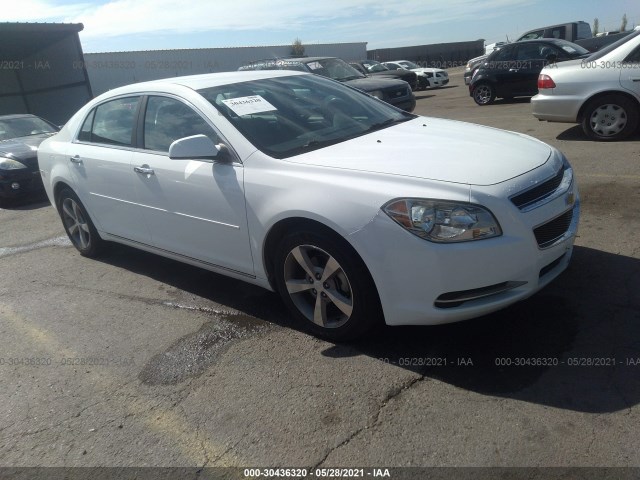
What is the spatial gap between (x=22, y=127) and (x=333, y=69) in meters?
6.41

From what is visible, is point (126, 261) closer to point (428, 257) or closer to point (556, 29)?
point (428, 257)

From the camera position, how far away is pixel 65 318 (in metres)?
4.40

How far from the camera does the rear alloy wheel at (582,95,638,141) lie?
308 inches

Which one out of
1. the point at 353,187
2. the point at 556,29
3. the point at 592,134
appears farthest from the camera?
the point at 556,29

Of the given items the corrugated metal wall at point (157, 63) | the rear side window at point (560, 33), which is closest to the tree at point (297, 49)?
the corrugated metal wall at point (157, 63)

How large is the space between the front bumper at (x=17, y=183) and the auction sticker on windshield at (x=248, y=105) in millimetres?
6046

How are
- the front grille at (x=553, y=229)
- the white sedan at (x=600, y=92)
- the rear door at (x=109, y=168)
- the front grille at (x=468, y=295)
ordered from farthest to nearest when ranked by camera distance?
1. the white sedan at (x=600, y=92)
2. the rear door at (x=109, y=168)
3. the front grille at (x=553, y=229)
4. the front grille at (x=468, y=295)

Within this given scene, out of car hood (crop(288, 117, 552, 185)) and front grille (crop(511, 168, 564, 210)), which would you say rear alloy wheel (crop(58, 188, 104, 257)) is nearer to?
car hood (crop(288, 117, 552, 185))

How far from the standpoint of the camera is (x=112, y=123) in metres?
4.89

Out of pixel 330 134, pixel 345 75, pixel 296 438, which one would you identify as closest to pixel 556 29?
pixel 345 75

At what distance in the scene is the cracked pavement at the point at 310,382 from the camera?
2.61 meters

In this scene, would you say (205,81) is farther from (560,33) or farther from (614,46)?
(560,33)

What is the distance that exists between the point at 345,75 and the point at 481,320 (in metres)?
9.95

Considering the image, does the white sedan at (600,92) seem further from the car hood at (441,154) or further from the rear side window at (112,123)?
the rear side window at (112,123)
